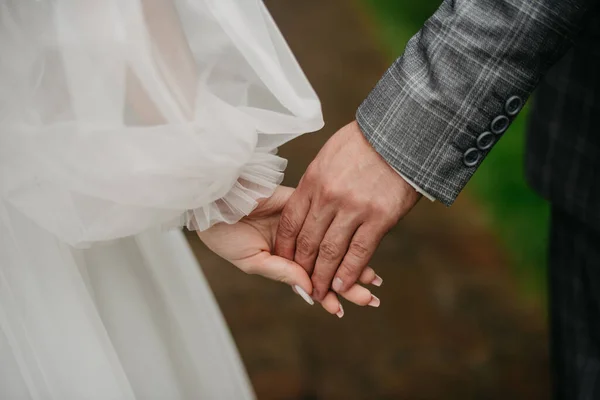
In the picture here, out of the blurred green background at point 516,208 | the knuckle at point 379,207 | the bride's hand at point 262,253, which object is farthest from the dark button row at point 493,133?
the blurred green background at point 516,208

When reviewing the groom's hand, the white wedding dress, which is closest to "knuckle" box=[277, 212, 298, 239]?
the groom's hand

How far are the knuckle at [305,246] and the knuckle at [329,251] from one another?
1cm

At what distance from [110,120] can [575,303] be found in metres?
0.84

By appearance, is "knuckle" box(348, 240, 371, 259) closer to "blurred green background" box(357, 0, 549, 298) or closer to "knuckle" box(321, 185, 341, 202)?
"knuckle" box(321, 185, 341, 202)

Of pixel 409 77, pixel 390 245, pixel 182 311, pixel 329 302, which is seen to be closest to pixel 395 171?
pixel 409 77

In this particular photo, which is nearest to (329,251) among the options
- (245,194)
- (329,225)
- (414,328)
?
(329,225)

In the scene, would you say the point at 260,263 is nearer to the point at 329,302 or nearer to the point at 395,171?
the point at 329,302

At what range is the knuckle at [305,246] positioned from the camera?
97cm

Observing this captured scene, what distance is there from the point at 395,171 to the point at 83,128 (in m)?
0.38

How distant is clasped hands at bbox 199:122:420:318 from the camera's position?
903 millimetres

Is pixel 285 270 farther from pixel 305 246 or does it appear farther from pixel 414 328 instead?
pixel 414 328

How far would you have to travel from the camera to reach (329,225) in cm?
94

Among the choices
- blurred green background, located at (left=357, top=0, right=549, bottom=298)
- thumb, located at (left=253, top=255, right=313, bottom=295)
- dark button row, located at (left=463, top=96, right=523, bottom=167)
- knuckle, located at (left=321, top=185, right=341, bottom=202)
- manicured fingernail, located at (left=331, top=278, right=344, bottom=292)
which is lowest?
blurred green background, located at (left=357, top=0, right=549, bottom=298)

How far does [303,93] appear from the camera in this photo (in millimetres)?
862
